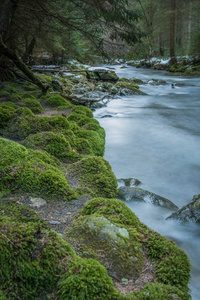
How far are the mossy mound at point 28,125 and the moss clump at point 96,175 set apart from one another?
1.33 meters

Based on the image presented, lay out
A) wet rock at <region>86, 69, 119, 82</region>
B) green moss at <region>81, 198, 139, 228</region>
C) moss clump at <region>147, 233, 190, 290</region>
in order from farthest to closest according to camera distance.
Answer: wet rock at <region>86, 69, 119, 82</region> → green moss at <region>81, 198, 139, 228</region> → moss clump at <region>147, 233, 190, 290</region>

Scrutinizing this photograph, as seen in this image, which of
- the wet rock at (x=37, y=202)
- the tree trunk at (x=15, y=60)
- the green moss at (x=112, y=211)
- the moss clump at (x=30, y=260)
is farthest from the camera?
the tree trunk at (x=15, y=60)

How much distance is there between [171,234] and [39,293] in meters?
2.42

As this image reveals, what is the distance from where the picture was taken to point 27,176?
105 inches

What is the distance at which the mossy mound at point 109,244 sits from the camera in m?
1.81

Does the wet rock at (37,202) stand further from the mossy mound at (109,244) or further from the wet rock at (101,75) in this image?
the wet rock at (101,75)

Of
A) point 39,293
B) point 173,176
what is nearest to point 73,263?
point 39,293

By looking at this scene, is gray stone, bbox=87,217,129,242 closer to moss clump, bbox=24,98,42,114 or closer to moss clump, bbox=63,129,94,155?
moss clump, bbox=63,129,94,155

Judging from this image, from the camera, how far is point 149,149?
7285 millimetres

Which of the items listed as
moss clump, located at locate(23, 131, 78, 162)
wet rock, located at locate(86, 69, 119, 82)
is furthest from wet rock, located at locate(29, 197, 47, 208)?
wet rock, located at locate(86, 69, 119, 82)

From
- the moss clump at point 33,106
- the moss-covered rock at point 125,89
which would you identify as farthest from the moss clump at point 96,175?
the moss-covered rock at point 125,89

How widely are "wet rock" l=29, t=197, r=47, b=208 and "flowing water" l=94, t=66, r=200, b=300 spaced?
1722mm

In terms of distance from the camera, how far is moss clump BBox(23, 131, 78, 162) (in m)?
3.83

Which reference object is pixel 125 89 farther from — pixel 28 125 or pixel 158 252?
pixel 158 252
